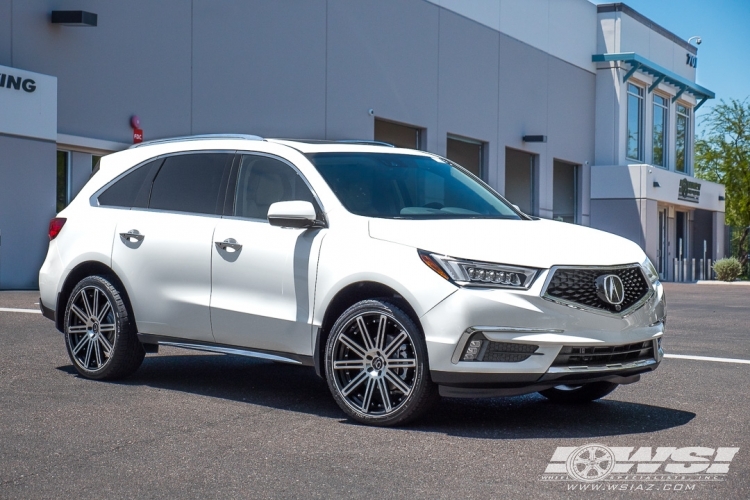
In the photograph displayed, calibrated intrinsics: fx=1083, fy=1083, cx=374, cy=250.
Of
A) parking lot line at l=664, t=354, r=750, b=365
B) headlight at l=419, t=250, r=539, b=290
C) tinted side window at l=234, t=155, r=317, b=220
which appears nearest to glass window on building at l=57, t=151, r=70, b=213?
parking lot line at l=664, t=354, r=750, b=365

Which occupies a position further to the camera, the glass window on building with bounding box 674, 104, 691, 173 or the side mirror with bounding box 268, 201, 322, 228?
the glass window on building with bounding box 674, 104, 691, 173

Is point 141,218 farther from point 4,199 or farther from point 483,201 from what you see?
point 4,199

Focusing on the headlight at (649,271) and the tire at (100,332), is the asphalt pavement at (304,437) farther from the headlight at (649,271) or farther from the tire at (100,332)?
the headlight at (649,271)

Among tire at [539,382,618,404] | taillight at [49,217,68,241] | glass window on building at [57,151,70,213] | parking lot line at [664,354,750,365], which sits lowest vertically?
parking lot line at [664,354,750,365]

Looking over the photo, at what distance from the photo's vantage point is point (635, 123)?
4381cm

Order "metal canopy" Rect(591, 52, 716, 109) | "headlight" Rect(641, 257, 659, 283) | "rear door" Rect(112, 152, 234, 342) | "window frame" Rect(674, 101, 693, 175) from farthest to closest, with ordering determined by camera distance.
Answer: "window frame" Rect(674, 101, 693, 175) → "metal canopy" Rect(591, 52, 716, 109) → "rear door" Rect(112, 152, 234, 342) → "headlight" Rect(641, 257, 659, 283)

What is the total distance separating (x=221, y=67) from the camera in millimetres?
23922

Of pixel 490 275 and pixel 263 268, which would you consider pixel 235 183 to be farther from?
pixel 490 275

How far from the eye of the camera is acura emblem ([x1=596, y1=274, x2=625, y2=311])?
6238 mm

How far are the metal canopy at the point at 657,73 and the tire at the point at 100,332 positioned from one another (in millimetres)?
35952

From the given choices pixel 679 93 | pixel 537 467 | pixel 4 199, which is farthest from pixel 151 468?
pixel 679 93
